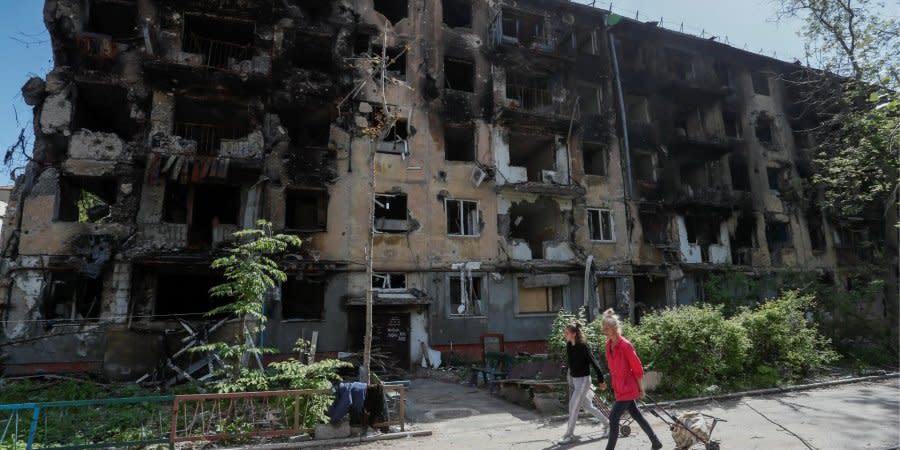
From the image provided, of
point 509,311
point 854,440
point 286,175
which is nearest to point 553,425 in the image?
point 854,440

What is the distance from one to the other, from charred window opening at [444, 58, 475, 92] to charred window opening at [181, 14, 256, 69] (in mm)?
8950

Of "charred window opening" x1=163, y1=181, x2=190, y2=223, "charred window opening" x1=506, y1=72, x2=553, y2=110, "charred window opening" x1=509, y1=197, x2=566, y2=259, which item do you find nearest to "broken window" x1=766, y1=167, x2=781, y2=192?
"charred window opening" x1=506, y1=72, x2=553, y2=110

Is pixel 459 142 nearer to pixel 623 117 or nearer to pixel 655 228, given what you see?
pixel 623 117

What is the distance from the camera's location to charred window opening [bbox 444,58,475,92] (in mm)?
21547

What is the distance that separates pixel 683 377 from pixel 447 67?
57.1 ft

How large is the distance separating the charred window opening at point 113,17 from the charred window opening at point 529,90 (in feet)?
55.3

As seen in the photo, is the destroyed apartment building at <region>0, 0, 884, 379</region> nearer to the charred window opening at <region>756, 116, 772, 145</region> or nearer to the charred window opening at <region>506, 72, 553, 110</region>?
the charred window opening at <region>506, 72, 553, 110</region>

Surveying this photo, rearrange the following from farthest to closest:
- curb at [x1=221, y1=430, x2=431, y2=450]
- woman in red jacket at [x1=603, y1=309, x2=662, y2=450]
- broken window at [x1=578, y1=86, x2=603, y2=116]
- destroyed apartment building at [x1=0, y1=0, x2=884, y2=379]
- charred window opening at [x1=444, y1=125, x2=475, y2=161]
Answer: broken window at [x1=578, y1=86, x2=603, y2=116], charred window opening at [x1=444, y1=125, x2=475, y2=161], destroyed apartment building at [x1=0, y1=0, x2=884, y2=379], curb at [x1=221, y1=430, x2=431, y2=450], woman in red jacket at [x1=603, y1=309, x2=662, y2=450]

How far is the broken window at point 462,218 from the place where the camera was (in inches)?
765

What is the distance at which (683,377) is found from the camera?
34.1 feet

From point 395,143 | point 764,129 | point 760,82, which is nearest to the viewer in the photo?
point 395,143

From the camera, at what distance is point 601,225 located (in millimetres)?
21844

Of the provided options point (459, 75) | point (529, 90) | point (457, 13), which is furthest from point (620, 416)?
point (457, 13)

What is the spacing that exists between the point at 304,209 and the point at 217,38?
28.4 feet
